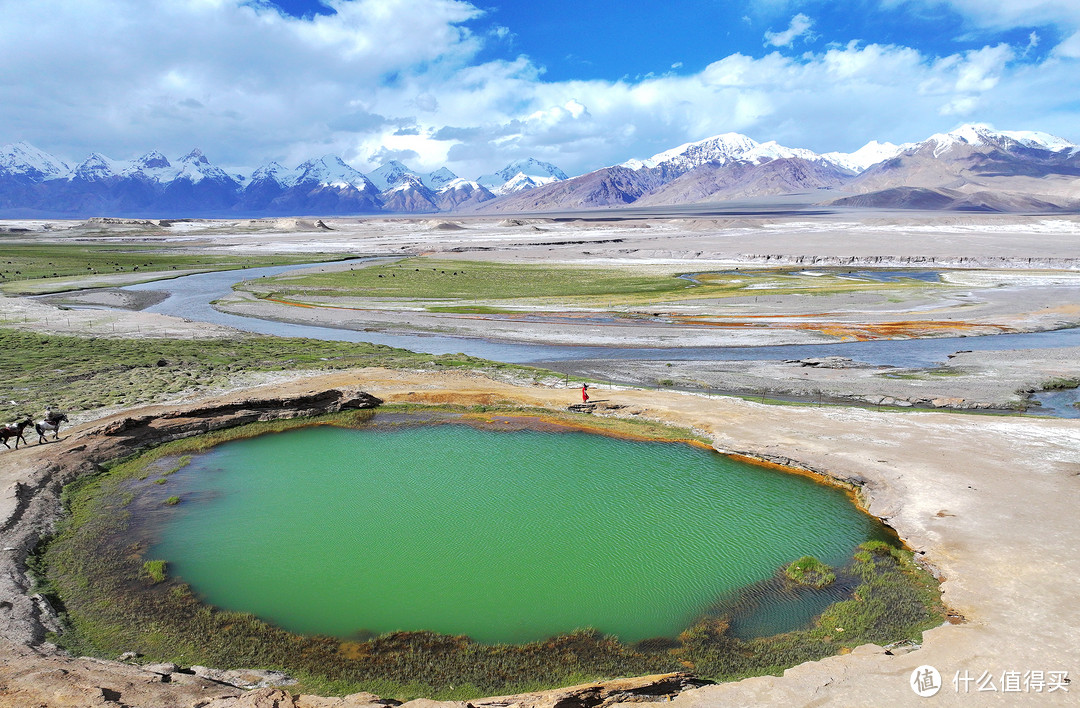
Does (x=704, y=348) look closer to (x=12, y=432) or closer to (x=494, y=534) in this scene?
(x=494, y=534)

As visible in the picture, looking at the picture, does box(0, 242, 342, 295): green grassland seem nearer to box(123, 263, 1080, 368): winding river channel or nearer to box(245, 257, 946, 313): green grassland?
box(245, 257, 946, 313): green grassland

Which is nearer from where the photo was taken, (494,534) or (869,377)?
(494,534)

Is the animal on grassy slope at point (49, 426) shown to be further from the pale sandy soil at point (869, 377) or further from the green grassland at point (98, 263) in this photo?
the green grassland at point (98, 263)

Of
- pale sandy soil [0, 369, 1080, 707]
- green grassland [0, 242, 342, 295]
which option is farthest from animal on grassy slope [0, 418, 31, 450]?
green grassland [0, 242, 342, 295]

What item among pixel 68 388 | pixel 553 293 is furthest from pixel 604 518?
pixel 553 293

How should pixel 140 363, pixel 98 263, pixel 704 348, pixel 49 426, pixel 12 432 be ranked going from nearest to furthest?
pixel 12 432 → pixel 49 426 → pixel 140 363 → pixel 704 348 → pixel 98 263

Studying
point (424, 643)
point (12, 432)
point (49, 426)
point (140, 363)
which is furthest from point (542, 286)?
point (424, 643)

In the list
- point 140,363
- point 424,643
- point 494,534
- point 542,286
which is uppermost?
point 542,286
